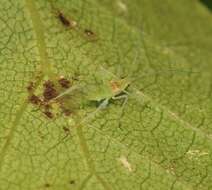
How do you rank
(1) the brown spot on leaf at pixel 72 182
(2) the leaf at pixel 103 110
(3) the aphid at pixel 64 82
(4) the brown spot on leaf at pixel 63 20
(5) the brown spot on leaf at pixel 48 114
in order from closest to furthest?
(1) the brown spot on leaf at pixel 72 182 → (2) the leaf at pixel 103 110 → (5) the brown spot on leaf at pixel 48 114 → (3) the aphid at pixel 64 82 → (4) the brown spot on leaf at pixel 63 20

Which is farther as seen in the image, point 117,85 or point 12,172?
point 117,85

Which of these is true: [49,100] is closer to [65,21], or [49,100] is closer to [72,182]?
[72,182]

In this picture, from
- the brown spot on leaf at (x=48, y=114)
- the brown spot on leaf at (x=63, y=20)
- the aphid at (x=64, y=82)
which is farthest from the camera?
the brown spot on leaf at (x=63, y=20)

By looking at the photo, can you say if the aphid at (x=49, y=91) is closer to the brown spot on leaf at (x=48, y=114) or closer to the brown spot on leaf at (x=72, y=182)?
the brown spot on leaf at (x=48, y=114)

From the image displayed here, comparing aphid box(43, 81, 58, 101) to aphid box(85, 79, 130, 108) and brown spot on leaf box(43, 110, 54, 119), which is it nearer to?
brown spot on leaf box(43, 110, 54, 119)

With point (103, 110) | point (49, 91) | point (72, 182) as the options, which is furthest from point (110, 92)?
point (72, 182)

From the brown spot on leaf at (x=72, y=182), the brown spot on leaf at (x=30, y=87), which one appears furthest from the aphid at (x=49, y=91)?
the brown spot on leaf at (x=72, y=182)

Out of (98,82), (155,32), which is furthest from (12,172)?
(155,32)

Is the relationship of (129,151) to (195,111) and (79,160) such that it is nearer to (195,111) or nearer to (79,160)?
(79,160)
